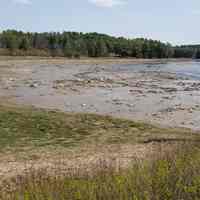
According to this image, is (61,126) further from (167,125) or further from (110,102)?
(110,102)

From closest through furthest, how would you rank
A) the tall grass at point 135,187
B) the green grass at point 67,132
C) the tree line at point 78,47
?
the tall grass at point 135,187 < the green grass at point 67,132 < the tree line at point 78,47

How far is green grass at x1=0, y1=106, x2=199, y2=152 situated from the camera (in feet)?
35.8

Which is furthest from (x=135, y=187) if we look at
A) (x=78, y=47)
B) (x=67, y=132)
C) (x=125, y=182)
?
(x=78, y=47)

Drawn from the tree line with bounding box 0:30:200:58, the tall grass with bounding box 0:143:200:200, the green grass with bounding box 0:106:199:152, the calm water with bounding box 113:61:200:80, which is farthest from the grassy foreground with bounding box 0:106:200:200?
the tree line with bounding box 0:30:200:58

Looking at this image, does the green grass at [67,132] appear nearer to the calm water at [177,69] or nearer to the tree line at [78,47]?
the calm water at [177,69]

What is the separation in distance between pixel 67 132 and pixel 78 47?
119m

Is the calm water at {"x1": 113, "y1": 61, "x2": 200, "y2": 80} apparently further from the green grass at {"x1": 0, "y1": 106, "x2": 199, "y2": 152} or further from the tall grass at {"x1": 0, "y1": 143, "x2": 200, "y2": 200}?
the tall grass at {"x1": 0, "y1": 143, "x2": 200, "y2": 200}

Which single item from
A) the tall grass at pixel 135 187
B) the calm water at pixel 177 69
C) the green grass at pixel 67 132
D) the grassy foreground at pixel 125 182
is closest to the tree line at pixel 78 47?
the calm water at pixel 177 69

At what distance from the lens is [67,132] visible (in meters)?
12.6

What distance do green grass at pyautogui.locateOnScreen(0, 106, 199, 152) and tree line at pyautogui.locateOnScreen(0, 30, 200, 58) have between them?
100513mm

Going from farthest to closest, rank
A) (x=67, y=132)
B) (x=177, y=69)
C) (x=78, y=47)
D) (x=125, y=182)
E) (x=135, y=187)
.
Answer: (x=78, y=47) < (x=177, y=69) < (x=67, y=132) < (x=125, y=182) < (x=135, y=187)

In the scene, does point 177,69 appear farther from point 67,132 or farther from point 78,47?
point 78,47

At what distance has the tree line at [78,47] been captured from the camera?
392ft

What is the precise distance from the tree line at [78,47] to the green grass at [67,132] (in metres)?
101
